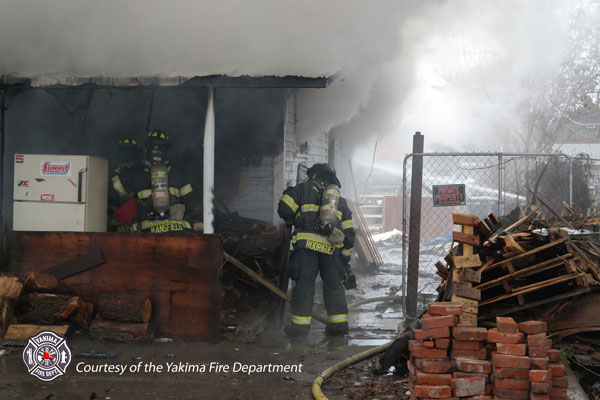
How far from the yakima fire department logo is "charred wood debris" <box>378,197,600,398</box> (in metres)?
3.11

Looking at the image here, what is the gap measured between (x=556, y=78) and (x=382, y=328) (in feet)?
48.9

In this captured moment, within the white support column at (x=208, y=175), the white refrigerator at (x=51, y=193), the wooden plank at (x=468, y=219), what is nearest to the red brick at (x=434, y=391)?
the wooden plank at (x=468, y=219)

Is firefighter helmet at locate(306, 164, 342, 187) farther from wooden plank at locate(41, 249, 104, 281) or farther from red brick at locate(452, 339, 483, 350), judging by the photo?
red brick at locate(452, 339, 483, 350)

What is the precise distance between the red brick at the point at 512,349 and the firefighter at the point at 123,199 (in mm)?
4802

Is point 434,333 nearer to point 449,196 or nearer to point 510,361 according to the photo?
point 510,361

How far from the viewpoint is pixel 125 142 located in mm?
7559

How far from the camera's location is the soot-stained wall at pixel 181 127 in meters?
8.30

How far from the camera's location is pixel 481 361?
166 inches

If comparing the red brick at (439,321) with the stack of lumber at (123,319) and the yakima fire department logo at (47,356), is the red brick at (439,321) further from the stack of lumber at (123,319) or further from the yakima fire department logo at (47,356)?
the yakima fire department logo at (47,356)

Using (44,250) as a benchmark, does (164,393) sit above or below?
below

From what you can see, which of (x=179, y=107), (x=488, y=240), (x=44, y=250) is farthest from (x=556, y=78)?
(x=44, y=250)

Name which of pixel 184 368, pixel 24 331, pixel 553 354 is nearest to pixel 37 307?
pixel 24 331

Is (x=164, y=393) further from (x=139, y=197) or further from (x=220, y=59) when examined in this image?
(x=220, y=59)

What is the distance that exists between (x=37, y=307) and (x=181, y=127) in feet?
12.5
